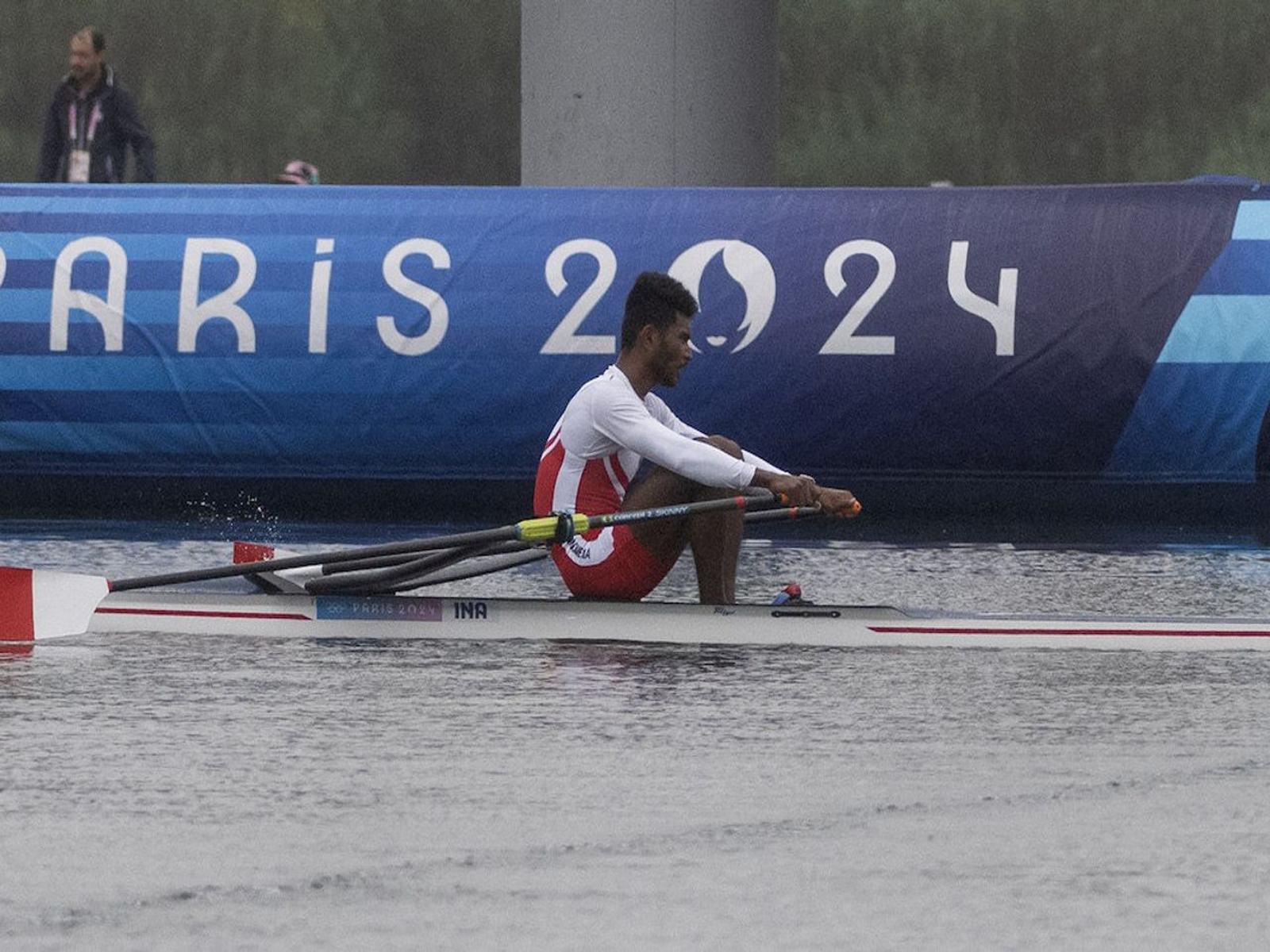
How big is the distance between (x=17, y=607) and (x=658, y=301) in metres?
2.20

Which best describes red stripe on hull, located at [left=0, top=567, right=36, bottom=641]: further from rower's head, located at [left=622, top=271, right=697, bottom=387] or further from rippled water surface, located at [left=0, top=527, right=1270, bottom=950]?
rower's head, located at [left=622, top=271, right=697, bottom=387]

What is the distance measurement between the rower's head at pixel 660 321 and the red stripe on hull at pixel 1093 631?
1.09 m

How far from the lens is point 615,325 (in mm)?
12750

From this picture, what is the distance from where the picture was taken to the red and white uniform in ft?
28.6

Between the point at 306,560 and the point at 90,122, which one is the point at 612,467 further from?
the point at 90,122

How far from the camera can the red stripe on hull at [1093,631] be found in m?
8.57

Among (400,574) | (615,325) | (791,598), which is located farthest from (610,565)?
(615,325)

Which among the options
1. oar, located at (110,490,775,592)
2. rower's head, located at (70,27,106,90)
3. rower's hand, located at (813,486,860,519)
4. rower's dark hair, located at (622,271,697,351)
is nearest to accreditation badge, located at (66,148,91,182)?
rower's head, located at (70,27,106,90)

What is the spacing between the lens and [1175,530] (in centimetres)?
1294

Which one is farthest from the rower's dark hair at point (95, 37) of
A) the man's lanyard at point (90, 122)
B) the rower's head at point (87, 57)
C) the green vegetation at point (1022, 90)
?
the green vegetation at point (1022, 90)

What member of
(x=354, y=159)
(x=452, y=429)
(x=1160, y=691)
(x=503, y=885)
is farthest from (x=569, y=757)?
(x=354, y=159)

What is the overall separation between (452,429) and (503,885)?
25.8ft

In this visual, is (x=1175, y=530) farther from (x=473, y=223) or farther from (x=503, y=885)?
(x=503, y=885)

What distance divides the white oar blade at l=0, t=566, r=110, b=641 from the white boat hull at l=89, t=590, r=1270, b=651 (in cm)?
33
